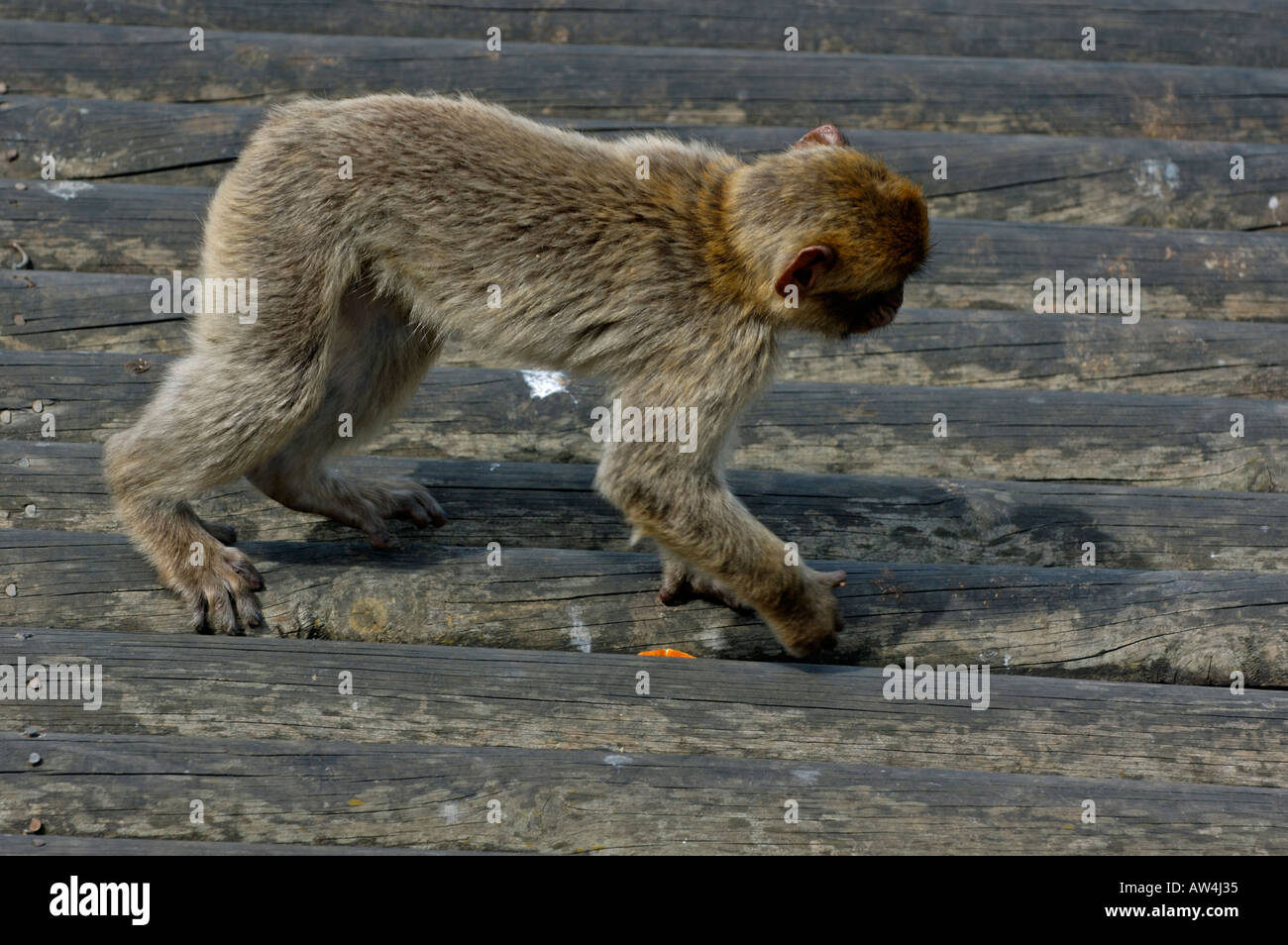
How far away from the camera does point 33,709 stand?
3.47 m

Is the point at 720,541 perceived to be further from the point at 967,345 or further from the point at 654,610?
the point at 967,345

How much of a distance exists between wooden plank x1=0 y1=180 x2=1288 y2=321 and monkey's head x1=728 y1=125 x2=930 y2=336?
4.75ft

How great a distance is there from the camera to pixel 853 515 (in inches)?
173

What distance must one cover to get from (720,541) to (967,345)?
179 cm

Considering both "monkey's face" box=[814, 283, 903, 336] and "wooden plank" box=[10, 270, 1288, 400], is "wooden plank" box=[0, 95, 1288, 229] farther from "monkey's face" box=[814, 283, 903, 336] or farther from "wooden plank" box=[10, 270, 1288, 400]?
"monkey's face" box=[814, 283, 903, 336]

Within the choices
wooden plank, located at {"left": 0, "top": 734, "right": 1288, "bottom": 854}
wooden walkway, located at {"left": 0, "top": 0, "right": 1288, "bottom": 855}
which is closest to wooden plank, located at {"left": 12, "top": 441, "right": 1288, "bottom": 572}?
wooden walkway, located at {"left": 0, "top": 0, "right": 1288, "bottom": 855}

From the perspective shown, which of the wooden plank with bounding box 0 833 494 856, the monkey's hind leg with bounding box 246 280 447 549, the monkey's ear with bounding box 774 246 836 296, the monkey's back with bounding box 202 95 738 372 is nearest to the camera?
the wooden plank with bounding box 0 833 494 856

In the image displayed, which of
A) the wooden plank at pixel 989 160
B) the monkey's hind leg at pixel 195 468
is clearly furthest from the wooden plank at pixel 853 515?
the wooden plank at pixel 989 160

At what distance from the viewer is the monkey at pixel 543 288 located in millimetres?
3822

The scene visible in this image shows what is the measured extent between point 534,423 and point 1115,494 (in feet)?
6.91

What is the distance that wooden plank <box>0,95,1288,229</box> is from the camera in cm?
558

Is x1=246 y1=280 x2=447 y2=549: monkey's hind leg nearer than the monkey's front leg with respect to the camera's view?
No

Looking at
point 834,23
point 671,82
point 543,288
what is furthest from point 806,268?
point 834,23

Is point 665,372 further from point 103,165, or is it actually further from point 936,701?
point 103,165
